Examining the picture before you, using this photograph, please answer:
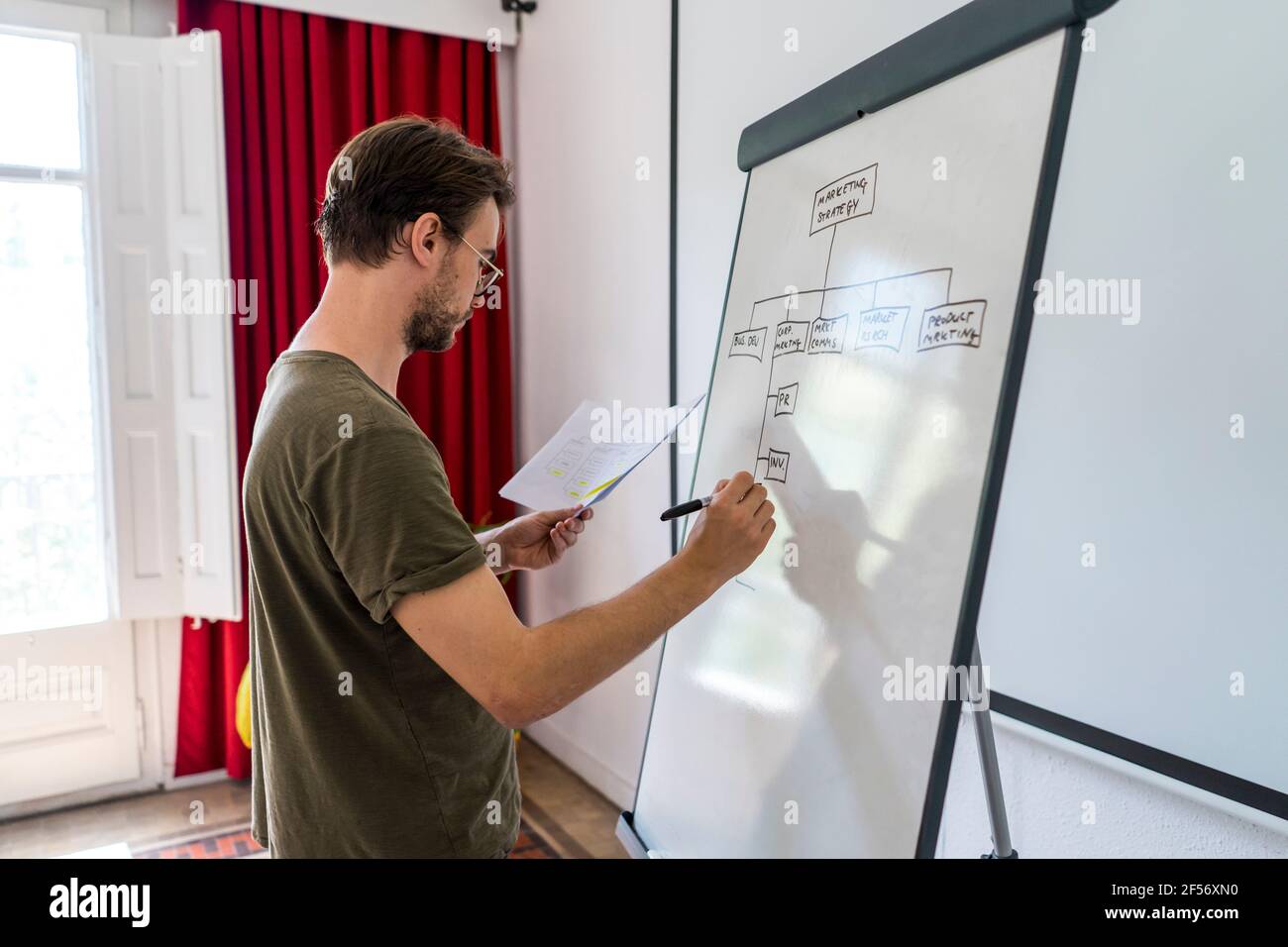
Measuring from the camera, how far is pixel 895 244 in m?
1.11

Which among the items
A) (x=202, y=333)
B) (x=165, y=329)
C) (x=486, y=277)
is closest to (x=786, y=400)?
(x=486, y=277)

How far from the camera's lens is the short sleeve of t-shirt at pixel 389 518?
94cm

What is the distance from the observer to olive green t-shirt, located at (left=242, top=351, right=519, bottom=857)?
94cm

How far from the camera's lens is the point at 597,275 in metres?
3.05

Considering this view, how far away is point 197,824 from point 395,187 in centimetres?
255

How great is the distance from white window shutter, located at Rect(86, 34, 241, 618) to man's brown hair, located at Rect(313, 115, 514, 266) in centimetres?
201

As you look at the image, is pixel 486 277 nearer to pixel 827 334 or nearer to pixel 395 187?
pixel 395 187

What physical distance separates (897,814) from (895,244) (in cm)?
66

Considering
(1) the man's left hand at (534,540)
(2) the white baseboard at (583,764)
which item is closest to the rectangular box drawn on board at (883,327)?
(1) the man's left hand at (534,540)

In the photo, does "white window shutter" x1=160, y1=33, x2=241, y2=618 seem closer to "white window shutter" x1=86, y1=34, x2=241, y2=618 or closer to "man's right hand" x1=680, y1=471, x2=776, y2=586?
"white window shutter" x1=86, y1=34, x2=241, y2=618

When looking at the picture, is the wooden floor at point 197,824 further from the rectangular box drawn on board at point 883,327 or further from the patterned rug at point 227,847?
the rectangular box drawn on board at point 883,327

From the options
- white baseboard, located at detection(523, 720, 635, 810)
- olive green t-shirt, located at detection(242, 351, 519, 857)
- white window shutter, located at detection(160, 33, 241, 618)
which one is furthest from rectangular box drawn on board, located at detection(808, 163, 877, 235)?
white window shutter, located at detection(160, 33, 241, 618)
